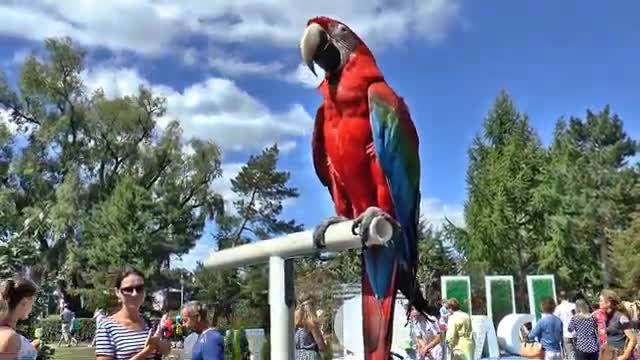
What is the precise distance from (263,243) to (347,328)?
918 centimetres

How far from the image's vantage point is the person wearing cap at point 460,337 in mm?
9680

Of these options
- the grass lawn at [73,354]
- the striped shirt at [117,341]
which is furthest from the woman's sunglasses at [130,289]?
the grass lawn at [73,354]

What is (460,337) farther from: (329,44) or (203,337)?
(329,44)

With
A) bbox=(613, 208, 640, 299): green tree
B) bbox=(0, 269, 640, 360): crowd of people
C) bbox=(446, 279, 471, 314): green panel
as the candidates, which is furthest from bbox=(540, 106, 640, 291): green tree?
bbox=(0, 269, 640, 360): crowd of people

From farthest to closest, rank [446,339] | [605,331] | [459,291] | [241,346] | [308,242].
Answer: [459,291] → [241,346] → [446,339] → [605,331] → [308,242]

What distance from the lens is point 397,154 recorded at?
3771 millimetres

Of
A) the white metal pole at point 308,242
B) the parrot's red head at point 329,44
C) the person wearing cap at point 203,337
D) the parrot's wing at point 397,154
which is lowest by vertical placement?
the person wearing cap at point 203,337

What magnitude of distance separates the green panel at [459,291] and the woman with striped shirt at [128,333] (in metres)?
15.1

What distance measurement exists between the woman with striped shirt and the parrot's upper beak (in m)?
1.40

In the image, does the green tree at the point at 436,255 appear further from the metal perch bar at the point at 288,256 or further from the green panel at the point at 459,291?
the metal perch bar at the point at 288,256

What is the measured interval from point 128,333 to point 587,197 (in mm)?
35252

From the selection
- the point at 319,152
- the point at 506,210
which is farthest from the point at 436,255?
the point at 319,152

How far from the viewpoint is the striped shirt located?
10.7 ft

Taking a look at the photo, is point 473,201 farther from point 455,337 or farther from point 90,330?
point 455,337
